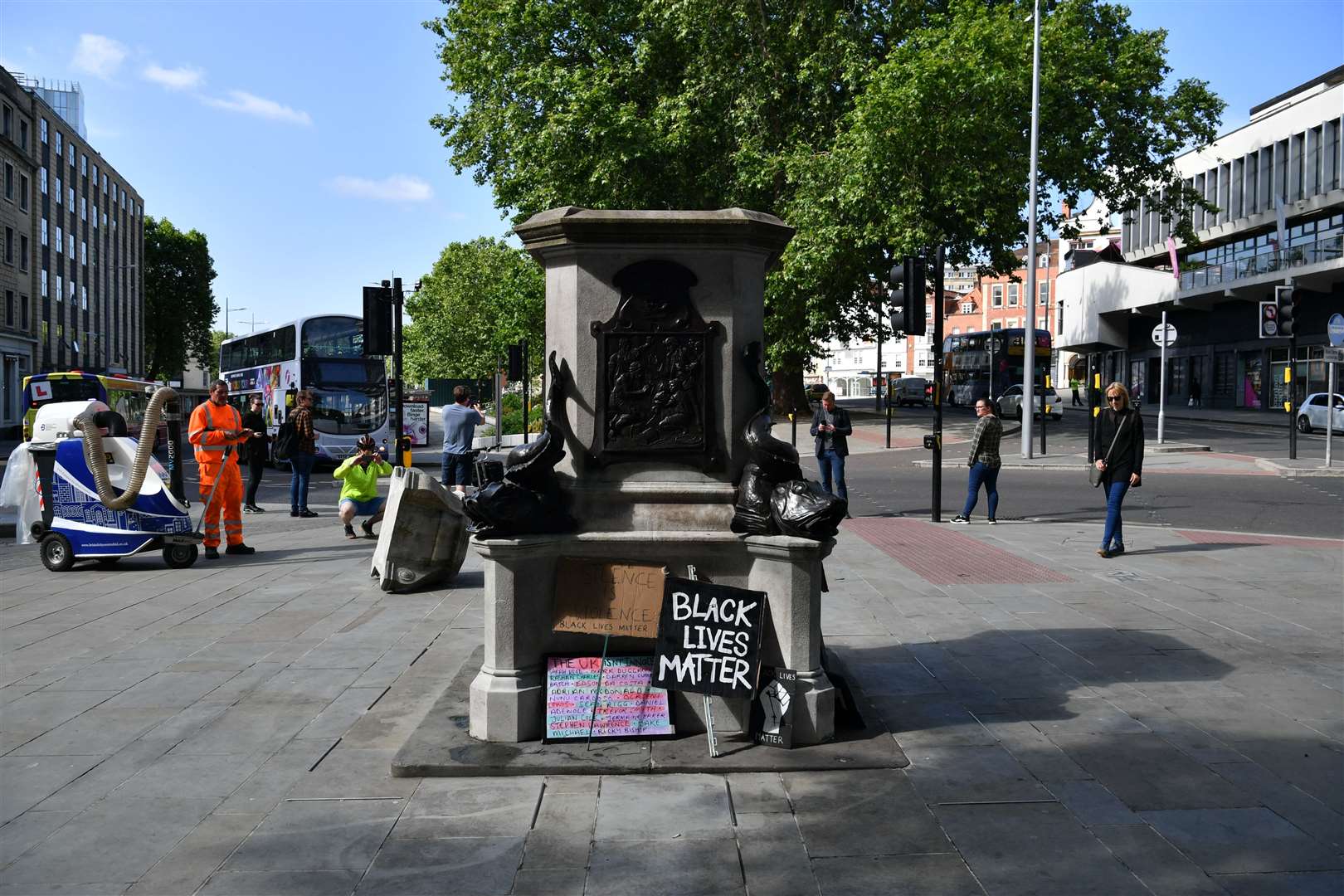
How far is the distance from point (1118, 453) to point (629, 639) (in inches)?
290

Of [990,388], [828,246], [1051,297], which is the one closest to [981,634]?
[828,246]

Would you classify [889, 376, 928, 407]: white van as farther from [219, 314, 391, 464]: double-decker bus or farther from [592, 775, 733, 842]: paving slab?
[592, 775, 733, 842]: paving slab

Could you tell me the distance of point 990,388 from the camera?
51.8 meters

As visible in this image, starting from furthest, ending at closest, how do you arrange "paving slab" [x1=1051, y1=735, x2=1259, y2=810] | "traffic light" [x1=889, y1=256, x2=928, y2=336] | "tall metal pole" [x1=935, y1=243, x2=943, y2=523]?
1. "tall metal pole" [x1=935, y1=243, x2=943, y2=523]
2. "traffic light" [x1=889, y1=256, x2=928, y2=336]
3. "paving slab" [x1=1051, y1=735, x2=1259, y2=810]

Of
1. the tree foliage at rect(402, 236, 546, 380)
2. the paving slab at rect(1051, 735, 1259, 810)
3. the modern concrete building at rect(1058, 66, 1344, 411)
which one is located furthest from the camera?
the tree foliage at rect(402, 236, 546, 380)

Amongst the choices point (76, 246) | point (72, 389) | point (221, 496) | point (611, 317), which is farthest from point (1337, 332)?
point (76, 246)

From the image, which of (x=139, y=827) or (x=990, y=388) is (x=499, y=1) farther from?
(x=139, y=827)

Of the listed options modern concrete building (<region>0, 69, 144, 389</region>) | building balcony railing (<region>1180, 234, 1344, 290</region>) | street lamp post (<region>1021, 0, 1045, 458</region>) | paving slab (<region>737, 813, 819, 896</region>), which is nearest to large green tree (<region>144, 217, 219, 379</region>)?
modern concrete building (<region>0, 69, 144, 389</region>)

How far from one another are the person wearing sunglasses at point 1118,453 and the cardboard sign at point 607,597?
23.2ft

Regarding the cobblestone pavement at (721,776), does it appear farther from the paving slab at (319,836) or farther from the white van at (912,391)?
the white van at (912,391)

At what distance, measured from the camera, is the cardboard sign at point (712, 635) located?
4.79 m

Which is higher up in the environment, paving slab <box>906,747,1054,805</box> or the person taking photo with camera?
the person taking photo with camera

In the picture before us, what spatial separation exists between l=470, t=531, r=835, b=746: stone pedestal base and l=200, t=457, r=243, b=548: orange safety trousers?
277 inches

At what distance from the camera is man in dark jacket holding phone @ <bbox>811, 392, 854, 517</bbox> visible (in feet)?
48.1
